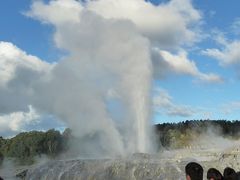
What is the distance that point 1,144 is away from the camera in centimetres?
9906

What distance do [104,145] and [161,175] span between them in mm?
13599

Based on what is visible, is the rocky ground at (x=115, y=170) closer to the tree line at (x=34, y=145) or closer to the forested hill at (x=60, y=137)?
the forested hill at (x=60, y=137)

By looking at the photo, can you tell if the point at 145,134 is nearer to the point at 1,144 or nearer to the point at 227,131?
the point at 227,131

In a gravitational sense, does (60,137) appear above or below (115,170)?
above

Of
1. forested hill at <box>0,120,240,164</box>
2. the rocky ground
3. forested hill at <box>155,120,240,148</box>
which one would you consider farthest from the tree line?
the rocky ground

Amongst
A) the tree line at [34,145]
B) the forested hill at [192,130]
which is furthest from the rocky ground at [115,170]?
the tree line at [34,145]

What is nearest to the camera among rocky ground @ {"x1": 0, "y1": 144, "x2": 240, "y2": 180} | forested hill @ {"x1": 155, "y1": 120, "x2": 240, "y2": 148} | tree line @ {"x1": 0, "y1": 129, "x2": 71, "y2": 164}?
rocky ground @ {"x1": 0, "y1": 144, "x2": 240, "y2": 180}

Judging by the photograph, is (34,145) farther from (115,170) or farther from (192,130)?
(115,170)

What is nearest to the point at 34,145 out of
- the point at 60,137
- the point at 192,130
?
the point at 60,137

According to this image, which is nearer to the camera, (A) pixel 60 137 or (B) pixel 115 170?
(B) pixel 115 170

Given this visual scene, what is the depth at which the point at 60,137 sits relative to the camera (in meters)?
89.1

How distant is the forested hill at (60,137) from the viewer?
260ft

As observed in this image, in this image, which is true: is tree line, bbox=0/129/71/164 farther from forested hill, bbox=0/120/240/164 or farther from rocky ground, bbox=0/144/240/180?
rocky ground, bbox=0/144/240/180

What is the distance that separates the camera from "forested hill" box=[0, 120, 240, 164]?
79.2 meters
